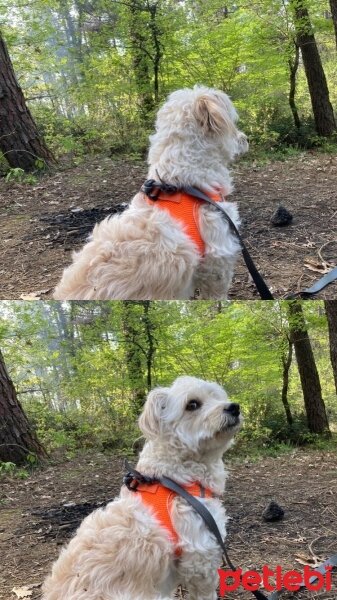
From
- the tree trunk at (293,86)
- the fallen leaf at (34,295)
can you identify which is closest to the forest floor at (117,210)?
the fallen leaf at (34,295)

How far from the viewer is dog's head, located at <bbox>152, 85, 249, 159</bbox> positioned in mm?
3754

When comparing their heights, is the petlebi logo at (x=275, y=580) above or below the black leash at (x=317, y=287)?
below

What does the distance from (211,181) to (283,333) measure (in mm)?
3817

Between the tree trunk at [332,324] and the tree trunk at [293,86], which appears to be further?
the tree trunk at [293,86]

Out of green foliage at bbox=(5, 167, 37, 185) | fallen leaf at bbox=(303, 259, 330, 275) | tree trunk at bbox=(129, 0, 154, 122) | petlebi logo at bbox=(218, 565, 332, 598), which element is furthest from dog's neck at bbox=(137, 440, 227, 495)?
tree trunk at bbox=(129, 0, 154, 122)

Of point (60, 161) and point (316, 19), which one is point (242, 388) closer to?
point (60, 161)

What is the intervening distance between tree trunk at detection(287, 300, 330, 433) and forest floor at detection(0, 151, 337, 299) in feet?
6.79

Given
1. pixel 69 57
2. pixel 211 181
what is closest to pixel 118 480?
pixel 211 181

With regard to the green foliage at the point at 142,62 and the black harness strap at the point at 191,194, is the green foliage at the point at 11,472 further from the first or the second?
the green foliage at the point at 142,62

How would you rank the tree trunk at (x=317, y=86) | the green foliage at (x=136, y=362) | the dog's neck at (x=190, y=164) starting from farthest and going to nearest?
the tree trunk at (x=317, y=86), the green foliage at (x=136, y=362), the dog's neck at (x=190, y=164)

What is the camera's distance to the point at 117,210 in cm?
536

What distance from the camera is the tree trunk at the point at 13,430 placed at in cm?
576

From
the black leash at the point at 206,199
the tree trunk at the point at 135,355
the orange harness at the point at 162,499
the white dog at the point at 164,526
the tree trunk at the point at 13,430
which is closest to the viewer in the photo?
the white dog at the point at 164,526

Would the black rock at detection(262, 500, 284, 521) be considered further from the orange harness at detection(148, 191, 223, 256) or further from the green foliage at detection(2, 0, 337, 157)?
the green foliage at detection(2, 0, 337, 157)
